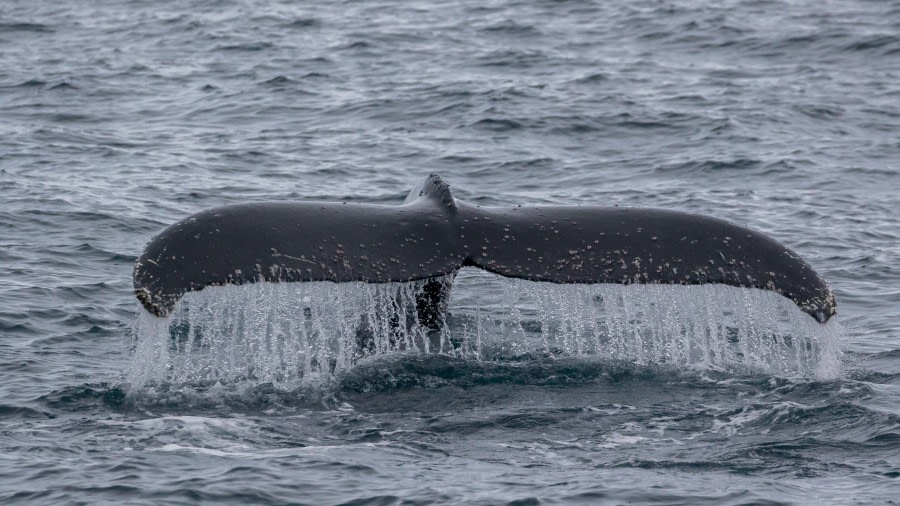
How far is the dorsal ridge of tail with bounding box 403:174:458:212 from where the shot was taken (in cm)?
784

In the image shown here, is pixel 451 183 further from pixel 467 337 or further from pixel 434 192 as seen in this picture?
pixel 434 192

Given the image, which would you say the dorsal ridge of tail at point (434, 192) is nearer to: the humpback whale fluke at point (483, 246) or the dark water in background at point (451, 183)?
the humpback whale fluke at point (483, 246)

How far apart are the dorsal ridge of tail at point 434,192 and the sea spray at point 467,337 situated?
61 centimetres

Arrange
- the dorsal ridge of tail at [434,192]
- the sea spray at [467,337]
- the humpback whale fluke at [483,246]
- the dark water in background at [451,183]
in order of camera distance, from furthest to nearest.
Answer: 1. the sea spray at [467,337]
2. the dorsal ridge of tail at [434,192]
3. the dark water in background at [451,183]
4. the humpback whale fluke at [483,246]

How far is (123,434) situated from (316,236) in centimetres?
172

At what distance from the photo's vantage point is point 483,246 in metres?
7.54

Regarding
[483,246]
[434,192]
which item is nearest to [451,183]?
[434,192]

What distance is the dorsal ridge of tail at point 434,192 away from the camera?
7.84 metres

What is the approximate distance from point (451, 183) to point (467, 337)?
22.0 ft

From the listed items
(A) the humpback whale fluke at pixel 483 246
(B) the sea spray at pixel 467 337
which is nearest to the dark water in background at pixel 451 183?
(B) the sea spray at pixel 467 337

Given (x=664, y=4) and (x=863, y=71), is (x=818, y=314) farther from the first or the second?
(x=664, y=4)

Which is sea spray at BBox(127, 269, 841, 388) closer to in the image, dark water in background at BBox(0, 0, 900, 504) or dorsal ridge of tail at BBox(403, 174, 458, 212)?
dark water in background at BBox(0, 0, 900, 504)

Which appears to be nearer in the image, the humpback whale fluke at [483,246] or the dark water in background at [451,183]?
the humpback whale fluke at [483,246]

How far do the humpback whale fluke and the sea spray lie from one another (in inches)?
6.8
